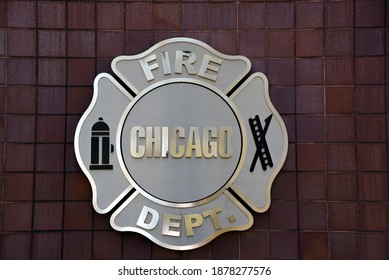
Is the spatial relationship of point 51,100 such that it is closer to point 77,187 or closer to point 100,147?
point 100,147

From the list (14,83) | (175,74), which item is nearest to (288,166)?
(175,74)

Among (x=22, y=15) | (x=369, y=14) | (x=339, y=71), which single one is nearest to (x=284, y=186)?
(x=339, y=71)

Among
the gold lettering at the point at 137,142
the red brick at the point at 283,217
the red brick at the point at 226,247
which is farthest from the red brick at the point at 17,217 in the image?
the red brick at the point at 283,217

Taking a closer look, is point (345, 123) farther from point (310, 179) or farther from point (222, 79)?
point (222, 79)

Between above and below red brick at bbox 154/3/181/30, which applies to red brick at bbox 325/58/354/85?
below

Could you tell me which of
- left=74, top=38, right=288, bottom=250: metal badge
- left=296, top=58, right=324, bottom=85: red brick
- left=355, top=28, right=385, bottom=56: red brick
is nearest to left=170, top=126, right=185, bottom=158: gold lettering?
left=74, top=38, right=288, bottom=250: metal badge

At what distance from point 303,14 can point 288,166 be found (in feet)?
4.33

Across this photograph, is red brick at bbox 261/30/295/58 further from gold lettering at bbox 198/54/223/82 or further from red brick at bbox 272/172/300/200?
red brick at bbox 272/172/300/200

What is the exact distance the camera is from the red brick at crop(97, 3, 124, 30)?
471 cm

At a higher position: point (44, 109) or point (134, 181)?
point (44, 109)

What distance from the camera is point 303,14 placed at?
4.73 metres

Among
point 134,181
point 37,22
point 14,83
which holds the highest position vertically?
point 37,22

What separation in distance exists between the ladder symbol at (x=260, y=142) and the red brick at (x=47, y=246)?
1696mm

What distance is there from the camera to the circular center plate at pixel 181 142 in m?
4.47
